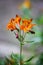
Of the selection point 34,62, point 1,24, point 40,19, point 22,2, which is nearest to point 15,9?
point 22,2

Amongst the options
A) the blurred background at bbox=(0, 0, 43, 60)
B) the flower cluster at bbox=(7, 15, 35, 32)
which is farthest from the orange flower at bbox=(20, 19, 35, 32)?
the blurred background at bbox=(0, 0, 43, 60)

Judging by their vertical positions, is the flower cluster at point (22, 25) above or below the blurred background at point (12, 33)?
above

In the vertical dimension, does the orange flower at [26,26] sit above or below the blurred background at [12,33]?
above

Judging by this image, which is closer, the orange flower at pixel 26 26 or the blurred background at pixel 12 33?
the orange flower at pixel 26 26

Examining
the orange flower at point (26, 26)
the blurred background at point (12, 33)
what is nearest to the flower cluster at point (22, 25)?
the orange flower at point (26, 26)

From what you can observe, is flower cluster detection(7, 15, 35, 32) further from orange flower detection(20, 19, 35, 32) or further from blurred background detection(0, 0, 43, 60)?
blurred background detection(0, 0, 43, 60)

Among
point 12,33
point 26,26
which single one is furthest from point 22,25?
point 12,33

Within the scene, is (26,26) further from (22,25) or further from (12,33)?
(12,33)

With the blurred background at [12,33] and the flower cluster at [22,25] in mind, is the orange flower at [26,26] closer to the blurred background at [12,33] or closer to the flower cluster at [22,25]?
the flower cluster at [22,25]
